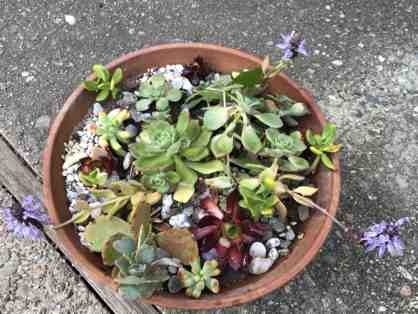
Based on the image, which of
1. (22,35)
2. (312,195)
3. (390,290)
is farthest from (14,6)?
(390,290)

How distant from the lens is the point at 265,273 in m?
1.05

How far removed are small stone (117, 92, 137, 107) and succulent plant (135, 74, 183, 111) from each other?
0.14 ft

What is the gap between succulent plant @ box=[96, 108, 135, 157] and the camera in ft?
3.62

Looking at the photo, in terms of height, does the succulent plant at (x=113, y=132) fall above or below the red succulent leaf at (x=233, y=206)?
above

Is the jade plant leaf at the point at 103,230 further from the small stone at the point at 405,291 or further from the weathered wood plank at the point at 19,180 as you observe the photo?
the small stone at the point at 405,291

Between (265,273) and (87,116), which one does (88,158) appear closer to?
(87,116)

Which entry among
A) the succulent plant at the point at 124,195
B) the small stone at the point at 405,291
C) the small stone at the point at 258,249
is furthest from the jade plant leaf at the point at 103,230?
the small stone at the point at 405,291

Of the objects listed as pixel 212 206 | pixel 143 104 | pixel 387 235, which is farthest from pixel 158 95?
pixel 387 235

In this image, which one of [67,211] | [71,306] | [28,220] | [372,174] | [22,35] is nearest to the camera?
[28,220]

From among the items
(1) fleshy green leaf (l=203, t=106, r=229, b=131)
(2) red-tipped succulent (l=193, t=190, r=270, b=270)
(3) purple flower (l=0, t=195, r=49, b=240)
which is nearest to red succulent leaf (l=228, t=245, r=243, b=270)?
(2) red-tipped succulent (l=193, t=190, r=270, b=270)

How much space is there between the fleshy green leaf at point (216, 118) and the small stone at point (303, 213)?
0.71 ft

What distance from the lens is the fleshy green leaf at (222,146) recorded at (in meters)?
1.03

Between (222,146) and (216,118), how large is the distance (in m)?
0.05

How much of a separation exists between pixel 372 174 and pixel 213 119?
511 mm
